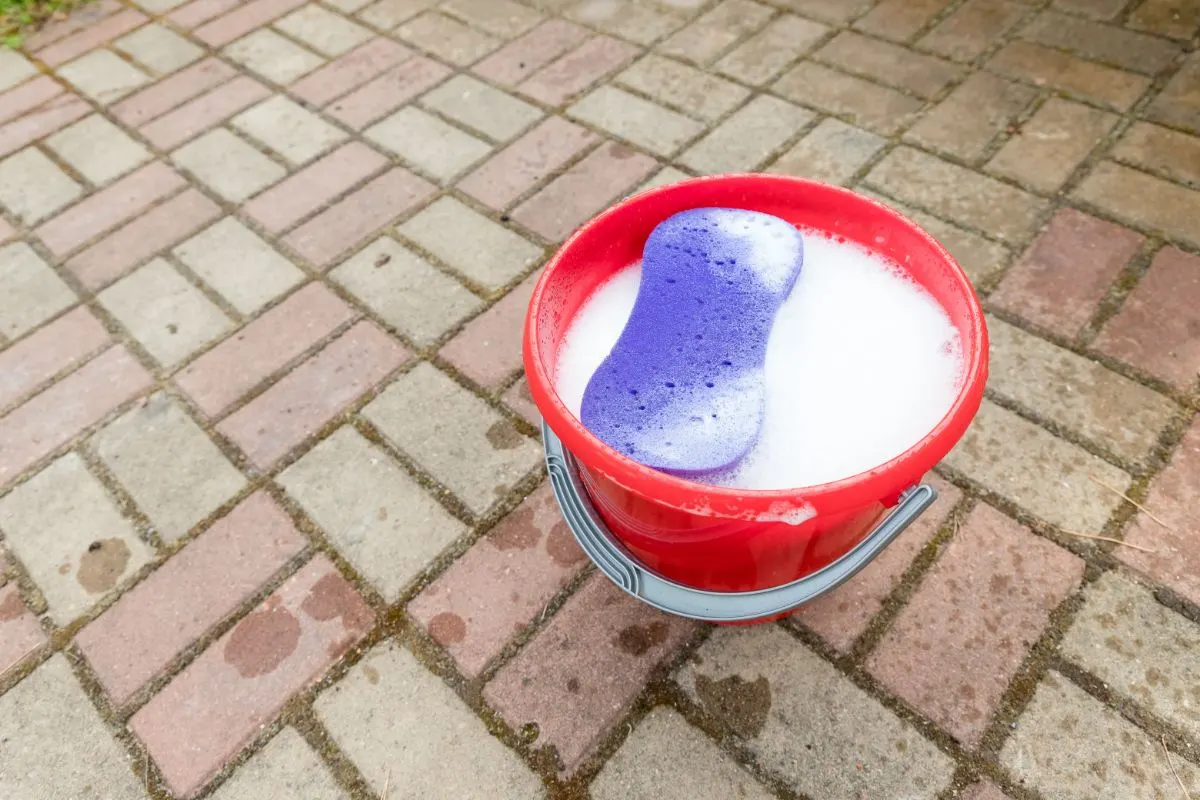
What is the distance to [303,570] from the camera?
1.70 metres

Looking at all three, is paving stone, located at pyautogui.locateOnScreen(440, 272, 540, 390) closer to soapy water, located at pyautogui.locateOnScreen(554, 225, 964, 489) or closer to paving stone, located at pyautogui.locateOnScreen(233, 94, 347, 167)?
soapy water, located at pyautogui.locateOnScreen(554, 225, 964, 489)

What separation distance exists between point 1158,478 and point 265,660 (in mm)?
1850

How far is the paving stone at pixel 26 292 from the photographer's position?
7.31ft

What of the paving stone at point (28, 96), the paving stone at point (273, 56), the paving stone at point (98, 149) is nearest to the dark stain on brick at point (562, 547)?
the paving stone at point (98, 149)

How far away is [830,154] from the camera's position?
8.07 ft

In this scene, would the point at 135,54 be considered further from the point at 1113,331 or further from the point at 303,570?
the point at 1113,331

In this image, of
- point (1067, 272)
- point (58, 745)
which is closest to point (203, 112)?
point (58, 745)

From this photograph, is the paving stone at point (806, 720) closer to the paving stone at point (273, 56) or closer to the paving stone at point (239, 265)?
the paving stone at point (239, 265)

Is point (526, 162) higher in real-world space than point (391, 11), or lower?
lower

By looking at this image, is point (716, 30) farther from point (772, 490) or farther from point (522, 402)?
point (772, 490)

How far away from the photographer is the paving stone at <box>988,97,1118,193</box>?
2.31 meters

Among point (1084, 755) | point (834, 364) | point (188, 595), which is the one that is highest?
point (834, 364)

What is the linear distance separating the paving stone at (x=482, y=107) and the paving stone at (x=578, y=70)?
3.6 inches

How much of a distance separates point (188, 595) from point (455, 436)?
2.09 feet
